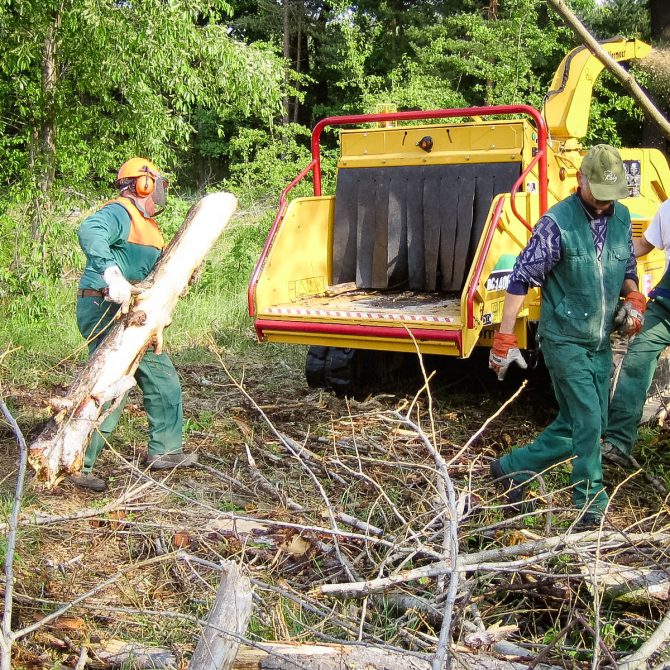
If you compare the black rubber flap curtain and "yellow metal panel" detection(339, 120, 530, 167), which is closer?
"yellow metal panel" detection(339, 120, 530, 167)

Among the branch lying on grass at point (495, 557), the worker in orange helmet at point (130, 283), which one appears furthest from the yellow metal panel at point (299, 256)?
the branch lying on grass at point (495, 557)

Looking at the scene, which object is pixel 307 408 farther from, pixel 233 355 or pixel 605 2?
pixel 605 2

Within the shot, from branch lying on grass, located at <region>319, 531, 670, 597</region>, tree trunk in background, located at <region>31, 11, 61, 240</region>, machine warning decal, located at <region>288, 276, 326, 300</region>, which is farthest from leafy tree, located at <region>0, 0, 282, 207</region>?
branch lying on grass, located at <region>319, 531, 670, 597</region>

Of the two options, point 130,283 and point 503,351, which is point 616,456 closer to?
point 503,351

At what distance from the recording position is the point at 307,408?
635 centimetres

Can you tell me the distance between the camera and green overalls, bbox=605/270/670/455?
4.96 m

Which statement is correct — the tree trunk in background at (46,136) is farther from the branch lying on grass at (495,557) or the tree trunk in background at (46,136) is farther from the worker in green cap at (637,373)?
the branch lying on grass at (495,557)

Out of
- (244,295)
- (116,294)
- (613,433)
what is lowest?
(244,295)

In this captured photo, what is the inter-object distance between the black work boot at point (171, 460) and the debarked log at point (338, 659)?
2.37m

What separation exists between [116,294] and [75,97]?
5.21 meters

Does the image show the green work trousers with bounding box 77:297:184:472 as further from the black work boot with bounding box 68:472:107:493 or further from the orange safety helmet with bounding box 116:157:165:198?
the orange safety helmet with bounding box 116:157:165:198

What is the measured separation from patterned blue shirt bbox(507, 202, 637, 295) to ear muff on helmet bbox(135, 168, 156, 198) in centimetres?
226

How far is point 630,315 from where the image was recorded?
4.27m

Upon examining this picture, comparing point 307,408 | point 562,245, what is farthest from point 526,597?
point 307,408
